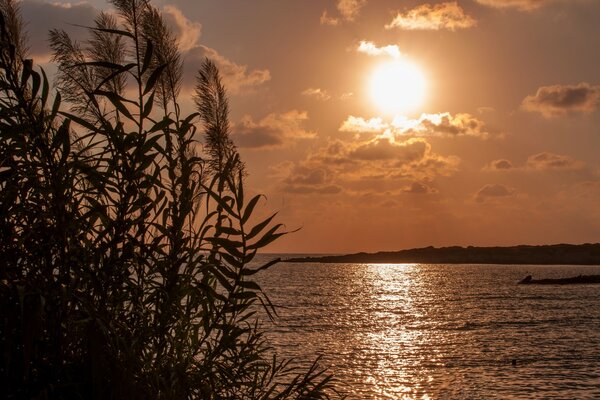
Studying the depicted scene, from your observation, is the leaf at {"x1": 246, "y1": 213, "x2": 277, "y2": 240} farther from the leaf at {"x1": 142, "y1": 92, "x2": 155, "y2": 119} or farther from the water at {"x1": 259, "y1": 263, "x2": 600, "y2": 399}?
the water at {"x1": 259, "y1": 263, "x2": 600, "y2": 399}

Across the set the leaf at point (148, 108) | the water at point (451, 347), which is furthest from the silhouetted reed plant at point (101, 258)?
the water at point (451, 347)

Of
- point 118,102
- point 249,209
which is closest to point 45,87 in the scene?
point 118,102

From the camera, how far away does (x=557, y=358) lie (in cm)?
2836

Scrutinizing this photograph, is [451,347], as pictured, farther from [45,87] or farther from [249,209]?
[45,87]

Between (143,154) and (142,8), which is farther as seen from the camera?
(142,8)

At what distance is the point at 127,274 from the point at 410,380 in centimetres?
1995

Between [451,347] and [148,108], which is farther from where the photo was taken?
[451,347]

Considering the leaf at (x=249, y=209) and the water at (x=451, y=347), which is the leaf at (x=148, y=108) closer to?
the leaf at (x=249, y=209)

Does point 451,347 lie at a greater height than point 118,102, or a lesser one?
lesser

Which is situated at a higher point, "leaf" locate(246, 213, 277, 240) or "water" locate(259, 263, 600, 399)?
"leaf" locate(246, 213, 277, 240)

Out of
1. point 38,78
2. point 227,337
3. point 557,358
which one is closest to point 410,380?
point 557,358

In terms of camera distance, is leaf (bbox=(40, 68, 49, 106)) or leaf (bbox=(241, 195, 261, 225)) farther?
leaf (bbox=(241, 195, 261, 225))

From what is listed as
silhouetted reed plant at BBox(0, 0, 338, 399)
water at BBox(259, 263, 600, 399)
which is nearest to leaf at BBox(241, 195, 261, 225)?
silhouetted reed plant at BBox(0, 0, 338, 399)

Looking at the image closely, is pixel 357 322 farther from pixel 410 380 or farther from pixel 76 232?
pixel 76 232
